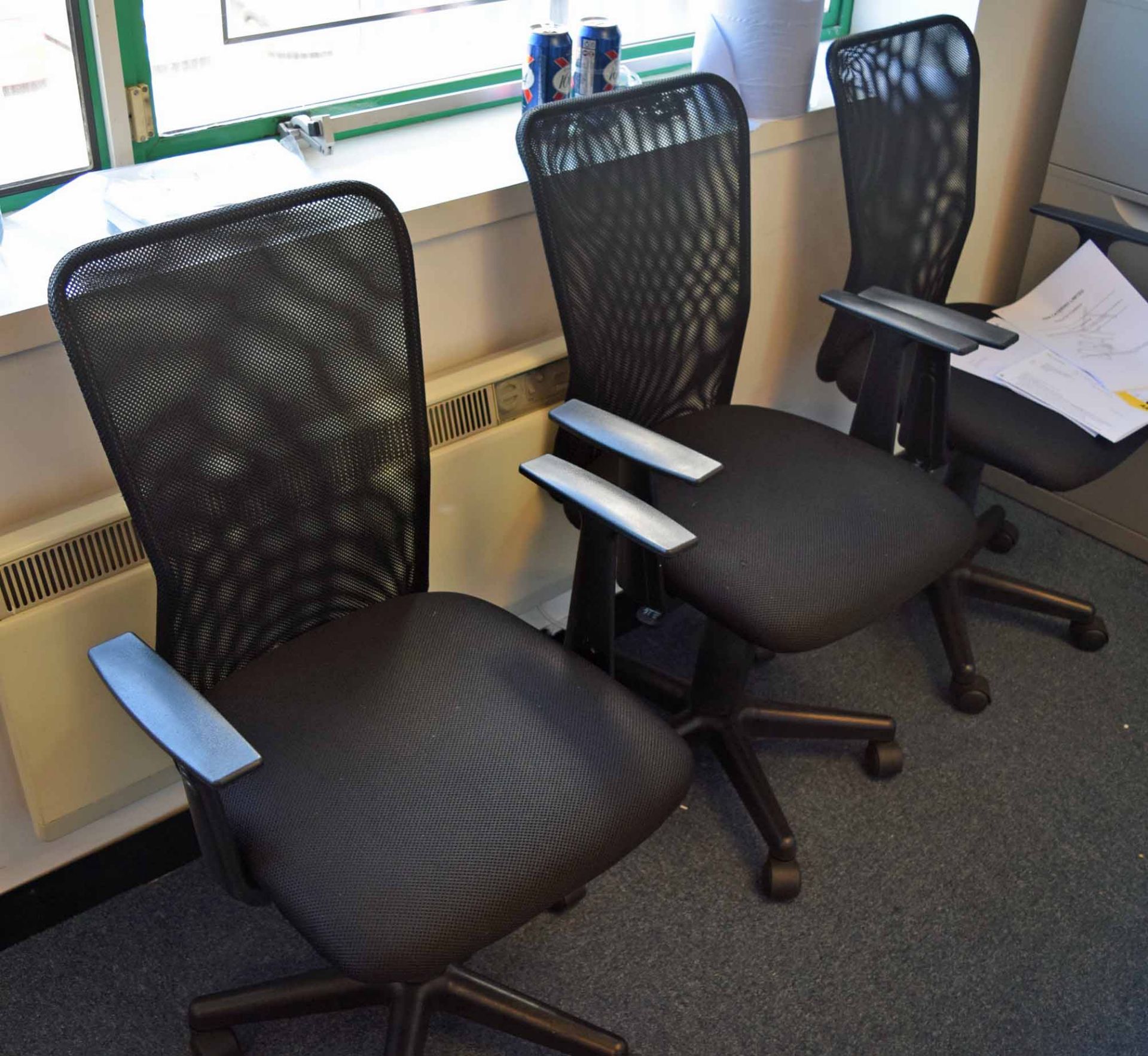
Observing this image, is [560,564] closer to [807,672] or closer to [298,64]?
[807,672]

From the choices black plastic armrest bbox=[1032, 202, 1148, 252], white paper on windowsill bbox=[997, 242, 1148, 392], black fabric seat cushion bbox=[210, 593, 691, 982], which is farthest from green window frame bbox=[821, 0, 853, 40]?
black fabric seat cushion bbox=[210, 593, 691, 982]

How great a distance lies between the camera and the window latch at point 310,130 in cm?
180

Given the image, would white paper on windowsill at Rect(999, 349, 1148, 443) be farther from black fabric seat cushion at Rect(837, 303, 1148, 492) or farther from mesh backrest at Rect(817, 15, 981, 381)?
mesh backrest at Rect(817, 15, 981, 381)

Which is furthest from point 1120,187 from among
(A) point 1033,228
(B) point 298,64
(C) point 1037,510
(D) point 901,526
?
(B) point 298,64

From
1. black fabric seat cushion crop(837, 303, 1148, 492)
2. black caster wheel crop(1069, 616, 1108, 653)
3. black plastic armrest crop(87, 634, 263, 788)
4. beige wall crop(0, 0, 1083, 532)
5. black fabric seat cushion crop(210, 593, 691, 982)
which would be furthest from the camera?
black caster wheel crop(1069, 616, 1108, 653)

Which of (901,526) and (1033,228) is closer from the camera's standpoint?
(901,526)

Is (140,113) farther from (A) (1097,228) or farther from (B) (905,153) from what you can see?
(A) (1097,228)

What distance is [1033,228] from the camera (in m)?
2.48

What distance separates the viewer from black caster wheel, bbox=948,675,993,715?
6.89ft

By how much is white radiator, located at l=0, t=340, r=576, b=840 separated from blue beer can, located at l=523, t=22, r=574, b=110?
1.30 feet

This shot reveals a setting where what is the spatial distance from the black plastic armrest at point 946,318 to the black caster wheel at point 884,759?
670mm

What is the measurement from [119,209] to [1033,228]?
1837mm

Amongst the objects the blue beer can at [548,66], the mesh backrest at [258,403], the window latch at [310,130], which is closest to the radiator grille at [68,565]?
the mesh backrest at [258,403]

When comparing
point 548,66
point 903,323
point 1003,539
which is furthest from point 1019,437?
point 548,66
